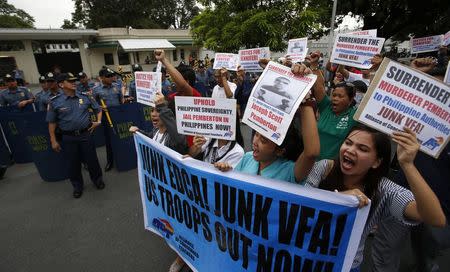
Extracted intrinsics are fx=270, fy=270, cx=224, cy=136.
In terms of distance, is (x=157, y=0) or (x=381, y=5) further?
(x=157, y=0)

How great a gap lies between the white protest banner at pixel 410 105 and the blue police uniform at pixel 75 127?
403cm

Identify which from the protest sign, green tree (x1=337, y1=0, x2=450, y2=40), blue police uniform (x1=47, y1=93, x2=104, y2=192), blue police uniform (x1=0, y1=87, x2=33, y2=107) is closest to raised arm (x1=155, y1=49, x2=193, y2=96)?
the protest sign

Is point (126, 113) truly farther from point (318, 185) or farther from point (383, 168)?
point (383, 168)

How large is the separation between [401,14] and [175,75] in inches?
686

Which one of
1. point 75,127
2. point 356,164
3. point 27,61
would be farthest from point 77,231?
point 27,61

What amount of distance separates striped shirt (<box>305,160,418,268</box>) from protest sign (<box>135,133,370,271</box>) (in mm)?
267

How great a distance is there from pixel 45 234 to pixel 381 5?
58.6ft

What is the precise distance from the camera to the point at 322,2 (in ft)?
37.6

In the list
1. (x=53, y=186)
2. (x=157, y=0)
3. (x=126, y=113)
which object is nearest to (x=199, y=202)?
(x=126, y=113)

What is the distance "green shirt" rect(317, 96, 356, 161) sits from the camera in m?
2.82

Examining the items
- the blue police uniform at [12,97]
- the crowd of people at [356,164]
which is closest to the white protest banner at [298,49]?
the crowd of people at [356,164]

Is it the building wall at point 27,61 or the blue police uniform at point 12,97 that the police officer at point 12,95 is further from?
the building wall at point 27,61

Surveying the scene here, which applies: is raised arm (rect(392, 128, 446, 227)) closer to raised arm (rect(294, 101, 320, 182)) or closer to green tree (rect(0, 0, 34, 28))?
raised arm (rect(294, 101, 320, 182))

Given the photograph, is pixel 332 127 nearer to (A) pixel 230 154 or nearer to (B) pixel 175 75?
(A) pixel 230 154
